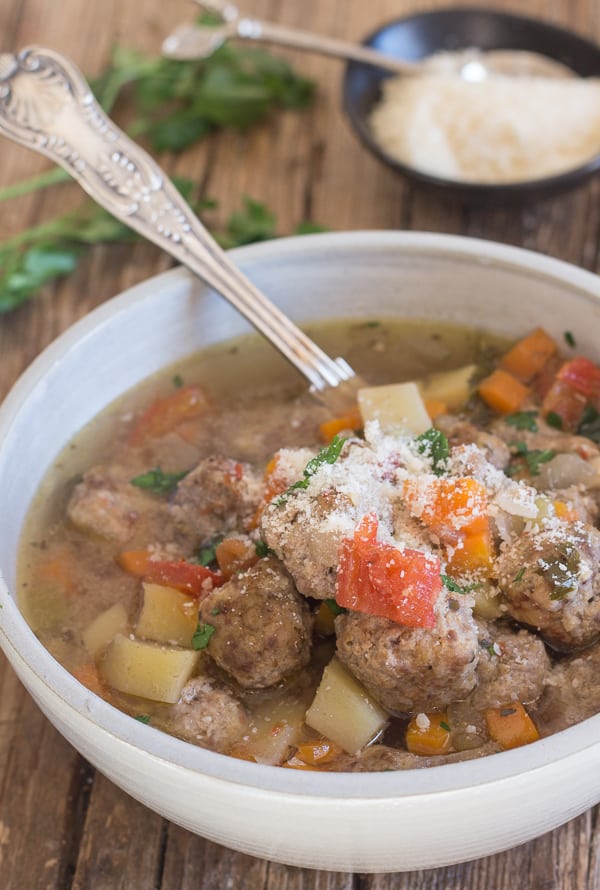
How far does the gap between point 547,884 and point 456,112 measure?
3108mm

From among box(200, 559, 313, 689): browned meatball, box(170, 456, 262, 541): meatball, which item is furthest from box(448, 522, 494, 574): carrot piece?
box(170, 456, 262, 541): meatball


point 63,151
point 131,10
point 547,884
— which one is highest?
point 63,151

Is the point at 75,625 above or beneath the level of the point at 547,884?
above

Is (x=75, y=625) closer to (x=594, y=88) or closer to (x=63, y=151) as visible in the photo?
(x=63, y=151)

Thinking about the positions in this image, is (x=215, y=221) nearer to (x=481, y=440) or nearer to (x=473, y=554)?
(x=481, y=440)

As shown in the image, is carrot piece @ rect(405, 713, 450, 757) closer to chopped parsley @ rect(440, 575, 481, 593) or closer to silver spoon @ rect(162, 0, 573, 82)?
chopped parsley @ rect(440, 575, 481, 593)

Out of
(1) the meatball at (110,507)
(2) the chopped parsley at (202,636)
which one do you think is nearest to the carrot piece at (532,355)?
(1) the meatball at (110,507)

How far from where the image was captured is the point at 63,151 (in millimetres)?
3414

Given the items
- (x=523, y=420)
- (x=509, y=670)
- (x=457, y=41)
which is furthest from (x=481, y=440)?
(x=457, y=41)

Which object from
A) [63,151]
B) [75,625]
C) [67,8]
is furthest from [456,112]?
[75,625]

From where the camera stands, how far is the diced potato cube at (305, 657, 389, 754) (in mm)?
2576

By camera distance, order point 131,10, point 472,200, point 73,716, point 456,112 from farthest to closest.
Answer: point 131,10 → point 456,112 → point 472,200 → point 73,716

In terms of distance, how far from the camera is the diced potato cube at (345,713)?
2576 mm

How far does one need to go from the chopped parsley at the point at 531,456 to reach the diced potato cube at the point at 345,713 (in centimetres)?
82
